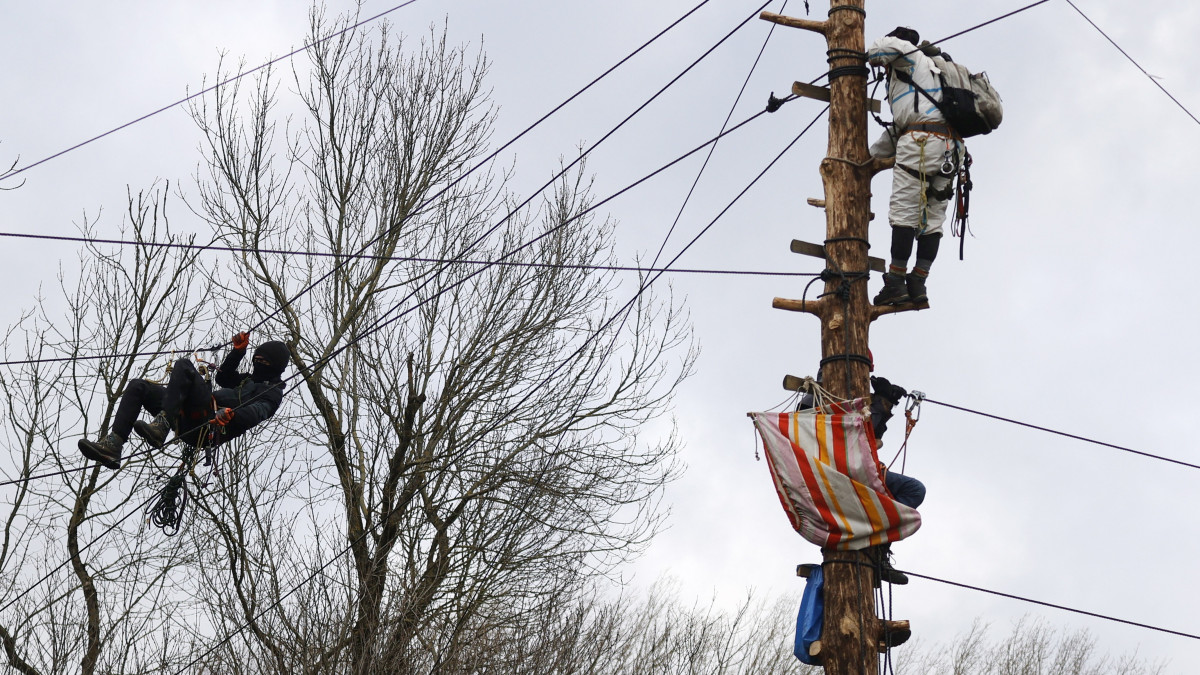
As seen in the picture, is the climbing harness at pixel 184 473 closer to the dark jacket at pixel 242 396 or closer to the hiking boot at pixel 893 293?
the dark jacket at pixel 242 396

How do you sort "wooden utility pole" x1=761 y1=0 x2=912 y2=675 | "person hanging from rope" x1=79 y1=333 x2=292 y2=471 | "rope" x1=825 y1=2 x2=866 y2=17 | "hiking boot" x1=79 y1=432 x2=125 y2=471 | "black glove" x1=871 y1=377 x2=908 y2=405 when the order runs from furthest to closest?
"person hanging from rope" x1=79 y1=333 x2=292 y2=471, "hiking boot" x1=79 y1=432 x2=125 y2=471, "rope" x1=825 y1=2 x2=866 y2=17, "black glove" x1=871 y1=377 x2=908 y2=405, "wooden utility pole" x1=761 y1=0 x2=912 y2=675

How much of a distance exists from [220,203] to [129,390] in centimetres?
679

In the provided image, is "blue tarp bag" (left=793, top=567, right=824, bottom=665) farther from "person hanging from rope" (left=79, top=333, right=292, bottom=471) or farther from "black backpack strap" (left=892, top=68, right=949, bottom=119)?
"person hanging from rope" (left=79, top=333, right=292, bottom=471)

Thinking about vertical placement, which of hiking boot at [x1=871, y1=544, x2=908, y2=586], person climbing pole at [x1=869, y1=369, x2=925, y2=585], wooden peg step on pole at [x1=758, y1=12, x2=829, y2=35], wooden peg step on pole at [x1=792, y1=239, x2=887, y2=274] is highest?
wooden peg step on pole at [x1=758, y1=12, x2=829, y2=35]

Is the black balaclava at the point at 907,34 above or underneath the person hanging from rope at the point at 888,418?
above

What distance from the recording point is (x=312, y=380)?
13953 millimetres

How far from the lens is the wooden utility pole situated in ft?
19.6

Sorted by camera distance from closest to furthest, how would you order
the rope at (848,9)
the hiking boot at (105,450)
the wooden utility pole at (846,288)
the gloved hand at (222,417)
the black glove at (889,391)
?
the wooden utility pole at (846,288)
the black glove at (889,391)
the rope at (848,9)
the hiking boot at (105,450)
the gloved hand at (222,417)

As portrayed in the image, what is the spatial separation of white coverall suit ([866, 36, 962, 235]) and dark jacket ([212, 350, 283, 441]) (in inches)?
180

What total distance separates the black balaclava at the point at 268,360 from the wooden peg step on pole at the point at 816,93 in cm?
426

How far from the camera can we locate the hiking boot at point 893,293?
6840 mm

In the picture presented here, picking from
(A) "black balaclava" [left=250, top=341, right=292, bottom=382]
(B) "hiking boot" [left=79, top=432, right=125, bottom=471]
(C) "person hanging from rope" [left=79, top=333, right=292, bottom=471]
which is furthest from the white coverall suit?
(B) "hiking boot" [left=79, top=432, right=125, bottom=471]

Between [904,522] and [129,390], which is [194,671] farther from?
[904,522]

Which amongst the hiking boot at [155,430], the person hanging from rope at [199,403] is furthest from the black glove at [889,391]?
the hiking boot at [155,430]
